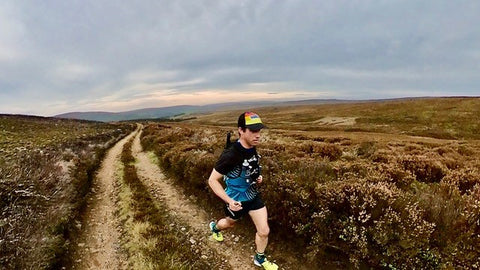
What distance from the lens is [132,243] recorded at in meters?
6.78

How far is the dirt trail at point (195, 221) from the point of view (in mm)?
6203

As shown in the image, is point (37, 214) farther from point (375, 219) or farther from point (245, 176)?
point (375, 219)

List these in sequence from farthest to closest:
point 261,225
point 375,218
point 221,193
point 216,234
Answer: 1. point 216,234
2. point 375,218
3. point 261,225
4. point 221,193

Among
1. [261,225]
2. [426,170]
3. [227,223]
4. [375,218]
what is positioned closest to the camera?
[261,225]

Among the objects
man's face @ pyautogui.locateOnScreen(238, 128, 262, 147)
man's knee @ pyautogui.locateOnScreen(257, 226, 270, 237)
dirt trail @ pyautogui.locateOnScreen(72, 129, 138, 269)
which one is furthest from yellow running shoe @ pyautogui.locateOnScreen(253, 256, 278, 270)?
dirt trail @ pyautogui.locateOnScreen(72, 129, 138, 269)

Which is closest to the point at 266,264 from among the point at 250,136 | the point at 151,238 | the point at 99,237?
the point at 250,136

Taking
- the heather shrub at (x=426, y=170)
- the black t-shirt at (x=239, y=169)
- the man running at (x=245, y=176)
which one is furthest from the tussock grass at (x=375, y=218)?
the black t-shirt at (x=239, y=169)

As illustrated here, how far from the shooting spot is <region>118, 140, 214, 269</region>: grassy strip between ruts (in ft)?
19.1

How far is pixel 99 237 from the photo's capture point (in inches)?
294

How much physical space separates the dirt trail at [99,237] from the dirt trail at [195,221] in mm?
1563

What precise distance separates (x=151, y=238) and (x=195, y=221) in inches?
62.1

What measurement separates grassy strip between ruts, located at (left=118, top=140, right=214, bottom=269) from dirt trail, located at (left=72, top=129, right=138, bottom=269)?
0.81 ft

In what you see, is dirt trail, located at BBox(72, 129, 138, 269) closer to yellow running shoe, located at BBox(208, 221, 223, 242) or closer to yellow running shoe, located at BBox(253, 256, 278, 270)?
yellow running shoe, located at BBox(208, 221, 223, 242)

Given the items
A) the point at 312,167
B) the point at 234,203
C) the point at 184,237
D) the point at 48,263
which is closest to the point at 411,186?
the point at 312,167
